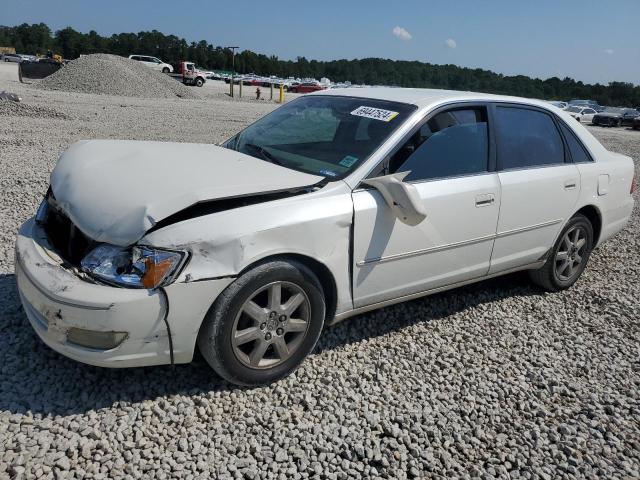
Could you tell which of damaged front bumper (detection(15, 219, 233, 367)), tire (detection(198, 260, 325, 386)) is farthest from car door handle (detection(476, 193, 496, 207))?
damaged front bumper (detection(15, 219, 233, 367))

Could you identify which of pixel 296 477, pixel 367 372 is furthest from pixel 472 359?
pixel 296 477

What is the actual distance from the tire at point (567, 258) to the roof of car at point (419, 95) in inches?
41.4

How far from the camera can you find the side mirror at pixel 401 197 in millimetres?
3063

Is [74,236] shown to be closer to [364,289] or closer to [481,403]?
[364,289]

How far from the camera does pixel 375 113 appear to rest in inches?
142

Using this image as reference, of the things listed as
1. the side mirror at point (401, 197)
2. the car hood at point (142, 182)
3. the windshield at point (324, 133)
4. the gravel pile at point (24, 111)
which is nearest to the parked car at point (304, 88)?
the gravel pile at point (24, 111)

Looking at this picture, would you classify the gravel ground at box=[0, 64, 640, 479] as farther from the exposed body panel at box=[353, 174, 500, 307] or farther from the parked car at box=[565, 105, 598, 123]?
the parked car at box=[565, 105, 598, 123]

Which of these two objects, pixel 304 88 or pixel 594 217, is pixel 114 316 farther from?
pixel 304 88

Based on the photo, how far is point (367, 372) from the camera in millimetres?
3234

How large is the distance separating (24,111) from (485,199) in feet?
45.7

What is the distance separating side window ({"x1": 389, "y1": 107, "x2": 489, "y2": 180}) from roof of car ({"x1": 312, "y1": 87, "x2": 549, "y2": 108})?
103 millimetres

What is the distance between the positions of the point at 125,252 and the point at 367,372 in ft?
5.12

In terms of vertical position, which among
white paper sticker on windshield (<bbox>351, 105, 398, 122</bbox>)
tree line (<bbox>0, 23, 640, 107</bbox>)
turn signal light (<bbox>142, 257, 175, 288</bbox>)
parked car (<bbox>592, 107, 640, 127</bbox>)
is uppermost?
tree line (<bbox>0, 23, 640, 107</bbox>)

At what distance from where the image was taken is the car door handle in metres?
3.65
